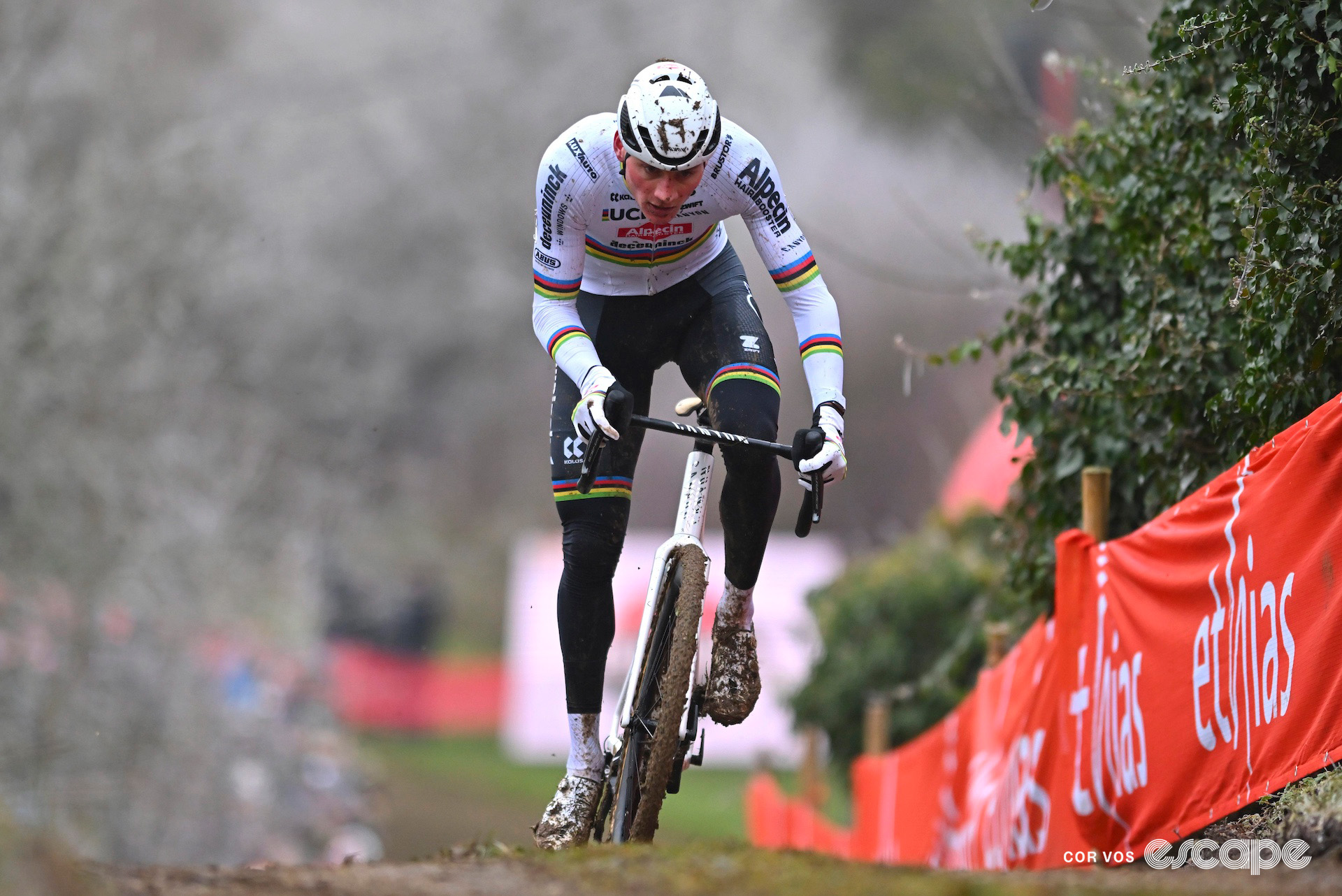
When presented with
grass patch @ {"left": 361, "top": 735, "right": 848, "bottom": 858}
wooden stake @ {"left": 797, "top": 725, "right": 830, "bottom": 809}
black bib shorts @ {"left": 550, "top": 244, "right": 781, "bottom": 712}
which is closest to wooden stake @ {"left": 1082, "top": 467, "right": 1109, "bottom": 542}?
black bib shorts @ {"left": 550, "top": 244, "right": 781, "bottom": 712}

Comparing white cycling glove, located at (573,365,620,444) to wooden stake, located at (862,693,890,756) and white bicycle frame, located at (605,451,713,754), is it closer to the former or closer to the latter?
white bicycle frame, located at (605,451,713,754)

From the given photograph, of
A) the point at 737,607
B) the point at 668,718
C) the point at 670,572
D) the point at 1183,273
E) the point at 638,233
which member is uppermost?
the point at 1183,273

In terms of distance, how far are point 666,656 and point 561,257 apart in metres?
1.53

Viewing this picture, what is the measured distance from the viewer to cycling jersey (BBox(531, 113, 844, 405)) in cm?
567

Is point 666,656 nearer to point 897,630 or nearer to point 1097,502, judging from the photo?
point 1097,502

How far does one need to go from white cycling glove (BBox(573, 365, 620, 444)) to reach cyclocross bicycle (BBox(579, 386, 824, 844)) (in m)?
0.04

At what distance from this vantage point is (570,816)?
5.79 meters

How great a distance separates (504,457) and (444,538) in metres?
3.37

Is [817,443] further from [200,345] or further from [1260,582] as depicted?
[200,345]

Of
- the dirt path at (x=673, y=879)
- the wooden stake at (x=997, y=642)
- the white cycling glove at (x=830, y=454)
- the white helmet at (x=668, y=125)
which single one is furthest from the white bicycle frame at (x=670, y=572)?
the wooden stake at (x=997, y=642)

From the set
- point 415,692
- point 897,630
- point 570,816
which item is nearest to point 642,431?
point 570,816

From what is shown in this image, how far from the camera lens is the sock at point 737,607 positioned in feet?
19.3

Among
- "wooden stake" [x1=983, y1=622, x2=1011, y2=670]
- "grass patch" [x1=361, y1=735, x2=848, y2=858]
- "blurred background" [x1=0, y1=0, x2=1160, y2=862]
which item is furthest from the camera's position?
"grass patch" [x1=361, y1=735, x2=848, y2=858]

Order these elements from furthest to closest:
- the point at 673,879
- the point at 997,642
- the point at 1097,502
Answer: the point at 997,642 → the point at 1097,502 → the point at 673,879
